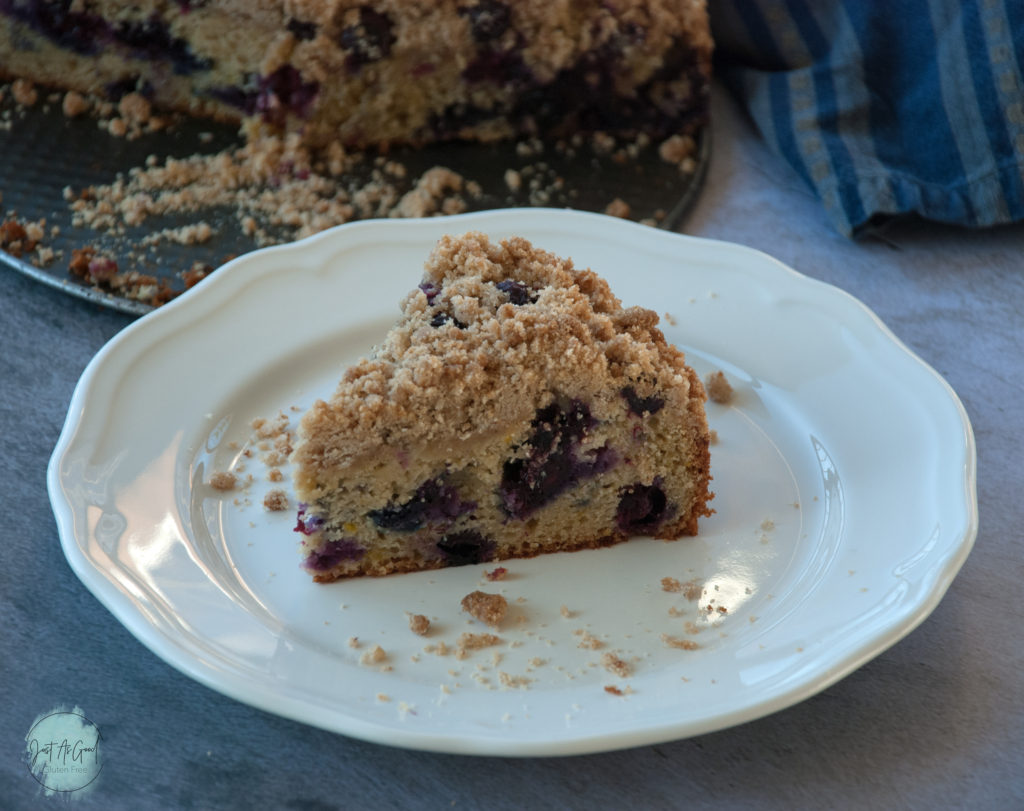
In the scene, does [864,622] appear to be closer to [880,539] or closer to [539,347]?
[880,539]

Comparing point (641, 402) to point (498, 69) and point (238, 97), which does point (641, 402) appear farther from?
point (238, 97)

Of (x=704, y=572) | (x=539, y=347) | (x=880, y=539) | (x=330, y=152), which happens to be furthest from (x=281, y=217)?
(x=880, y=539)

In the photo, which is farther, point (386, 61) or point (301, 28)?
point (386, 61)

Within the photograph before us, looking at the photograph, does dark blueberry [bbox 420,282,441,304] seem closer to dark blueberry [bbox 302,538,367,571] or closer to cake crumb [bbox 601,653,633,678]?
dark blueberry [bbox 302,538,367,571]

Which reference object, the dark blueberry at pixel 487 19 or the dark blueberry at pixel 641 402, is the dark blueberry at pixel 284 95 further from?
the dark blueberry at pixel 641 402

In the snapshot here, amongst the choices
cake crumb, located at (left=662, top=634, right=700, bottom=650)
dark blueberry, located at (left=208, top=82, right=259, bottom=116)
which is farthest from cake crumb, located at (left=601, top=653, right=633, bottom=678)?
dark blueberry, located at (left=208, top=82, right=259, bottom=116)

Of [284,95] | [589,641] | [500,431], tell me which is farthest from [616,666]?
[284,95]

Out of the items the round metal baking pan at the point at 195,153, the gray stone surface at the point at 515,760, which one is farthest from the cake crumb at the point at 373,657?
the round metal baking pan at the point at 195,153
